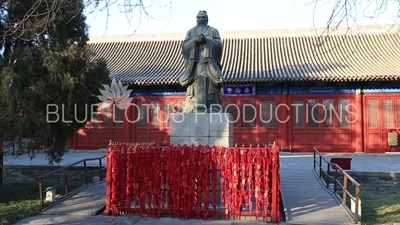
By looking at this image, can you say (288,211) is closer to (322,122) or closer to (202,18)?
(202,18)

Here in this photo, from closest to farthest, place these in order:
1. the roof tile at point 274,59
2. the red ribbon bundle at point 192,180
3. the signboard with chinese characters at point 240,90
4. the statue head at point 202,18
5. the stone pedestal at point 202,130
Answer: the red ribbon bundle at point 192,180
the stone pedestal at point 202,130
the statue head at point 202,18
the roof tile at point 274,59
the signboard with chinese characters at point 240,90

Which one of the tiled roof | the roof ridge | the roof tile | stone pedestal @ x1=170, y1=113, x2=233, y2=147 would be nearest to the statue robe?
stone pedestal @ x1=170, y1=113, x2=233, y2=147

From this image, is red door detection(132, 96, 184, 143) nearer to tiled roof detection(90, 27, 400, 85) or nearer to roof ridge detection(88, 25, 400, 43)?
tiled roof detection(90, 27, 400, 85)

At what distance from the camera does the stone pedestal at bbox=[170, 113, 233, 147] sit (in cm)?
671

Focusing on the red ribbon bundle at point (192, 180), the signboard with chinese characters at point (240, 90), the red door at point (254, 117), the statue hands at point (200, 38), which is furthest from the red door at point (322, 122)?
the red ribbon bundle at point (192, 180)

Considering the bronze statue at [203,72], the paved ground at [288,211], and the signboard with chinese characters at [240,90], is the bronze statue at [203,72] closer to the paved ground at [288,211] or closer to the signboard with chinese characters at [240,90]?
the paved ground at [288,211]

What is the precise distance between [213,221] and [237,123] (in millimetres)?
11561

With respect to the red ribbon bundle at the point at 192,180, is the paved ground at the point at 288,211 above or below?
below

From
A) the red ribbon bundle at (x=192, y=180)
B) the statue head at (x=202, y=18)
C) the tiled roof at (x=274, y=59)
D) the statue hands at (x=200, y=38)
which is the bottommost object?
the red ribbon bundle at (x=192, y=180)

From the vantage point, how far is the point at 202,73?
715 centimetres

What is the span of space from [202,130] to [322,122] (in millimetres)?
11352

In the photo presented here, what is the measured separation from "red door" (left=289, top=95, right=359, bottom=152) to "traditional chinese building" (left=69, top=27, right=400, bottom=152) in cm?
4

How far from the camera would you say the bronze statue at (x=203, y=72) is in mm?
7074

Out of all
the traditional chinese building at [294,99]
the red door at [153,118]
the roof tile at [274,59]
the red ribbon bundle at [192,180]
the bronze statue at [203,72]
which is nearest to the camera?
the red ribbon bundle at [192,180]
